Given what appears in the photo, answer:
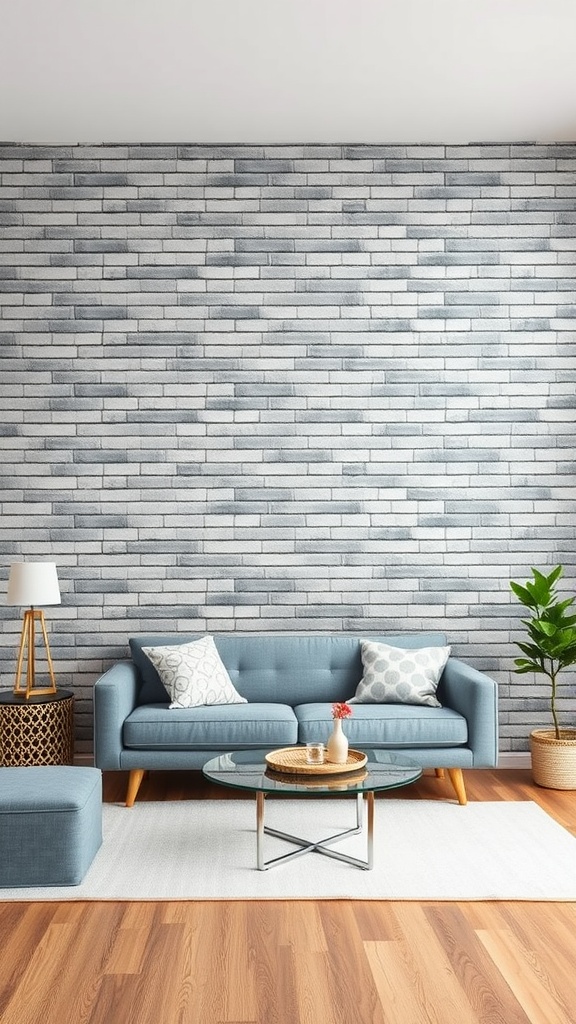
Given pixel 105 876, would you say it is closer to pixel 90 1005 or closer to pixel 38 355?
pixel 90 1005

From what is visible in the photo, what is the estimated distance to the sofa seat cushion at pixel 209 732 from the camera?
450cm

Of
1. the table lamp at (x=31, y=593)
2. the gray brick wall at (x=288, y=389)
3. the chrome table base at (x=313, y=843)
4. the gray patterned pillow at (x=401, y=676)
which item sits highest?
the gray brick wall at (x=288, y=389)

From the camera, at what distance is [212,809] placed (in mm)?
4527

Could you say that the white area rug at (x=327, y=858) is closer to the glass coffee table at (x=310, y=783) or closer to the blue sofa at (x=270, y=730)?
the glass coffee table at (x=310, y=783)

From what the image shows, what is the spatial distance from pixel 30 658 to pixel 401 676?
193cm

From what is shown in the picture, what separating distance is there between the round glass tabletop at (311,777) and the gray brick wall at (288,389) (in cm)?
148

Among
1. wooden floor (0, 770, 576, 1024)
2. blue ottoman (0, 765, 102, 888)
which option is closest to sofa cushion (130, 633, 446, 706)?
blue ottoman (0, 765, 102, 888)

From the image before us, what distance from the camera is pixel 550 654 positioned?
492 cm

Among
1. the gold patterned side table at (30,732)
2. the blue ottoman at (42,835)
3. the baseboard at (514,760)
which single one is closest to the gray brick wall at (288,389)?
the baseboard at (514,760)

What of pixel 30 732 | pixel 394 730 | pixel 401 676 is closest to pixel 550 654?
pixel 401 676

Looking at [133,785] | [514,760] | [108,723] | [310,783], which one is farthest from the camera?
[514,760]

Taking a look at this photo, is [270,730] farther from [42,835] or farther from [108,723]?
[42,835]

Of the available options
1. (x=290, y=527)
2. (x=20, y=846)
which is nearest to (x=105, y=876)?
(x=20, y=846)

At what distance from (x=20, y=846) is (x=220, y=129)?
3.81 metres
